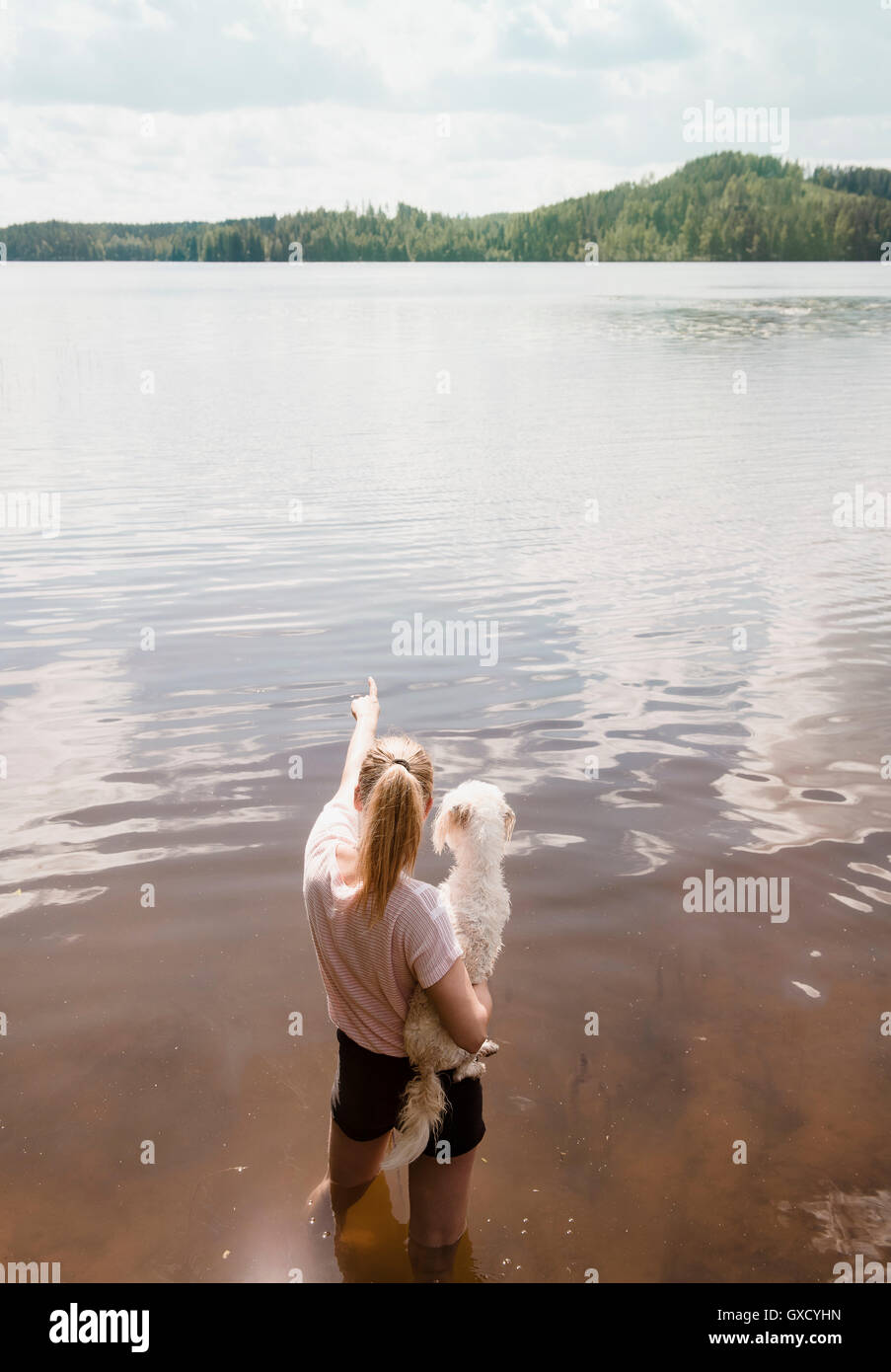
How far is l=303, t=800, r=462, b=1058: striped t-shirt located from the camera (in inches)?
137

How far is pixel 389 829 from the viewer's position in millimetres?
3385

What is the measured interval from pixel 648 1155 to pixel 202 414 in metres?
25.8

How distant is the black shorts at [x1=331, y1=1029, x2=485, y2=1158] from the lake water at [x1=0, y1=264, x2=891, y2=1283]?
2.54ft

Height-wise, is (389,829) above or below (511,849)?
above

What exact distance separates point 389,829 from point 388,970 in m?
0.54

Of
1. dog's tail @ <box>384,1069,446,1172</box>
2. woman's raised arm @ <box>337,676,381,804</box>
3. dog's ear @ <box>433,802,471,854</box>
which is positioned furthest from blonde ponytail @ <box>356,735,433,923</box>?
dog's tail @ <box>384,1069,446,1172</box>

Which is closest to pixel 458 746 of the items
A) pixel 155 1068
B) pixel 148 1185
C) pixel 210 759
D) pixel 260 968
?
pixel 210 759

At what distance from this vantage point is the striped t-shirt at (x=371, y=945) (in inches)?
137
